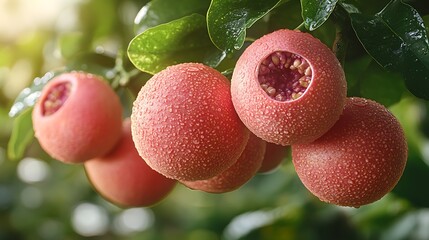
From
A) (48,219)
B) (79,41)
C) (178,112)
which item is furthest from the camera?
(48,219)

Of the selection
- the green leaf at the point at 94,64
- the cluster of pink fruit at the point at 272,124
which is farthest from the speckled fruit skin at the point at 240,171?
the green leaf at the point at 94,64

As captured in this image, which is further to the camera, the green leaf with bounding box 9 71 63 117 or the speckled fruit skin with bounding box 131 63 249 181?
the green leaf with bounding box 9 71 63 117

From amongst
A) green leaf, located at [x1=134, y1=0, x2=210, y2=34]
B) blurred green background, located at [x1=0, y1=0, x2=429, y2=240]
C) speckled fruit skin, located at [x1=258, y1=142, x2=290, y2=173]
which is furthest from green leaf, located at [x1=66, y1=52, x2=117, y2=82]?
speckled fruit skin, located at [x1=258, y1=142, x2=290, y2=173]

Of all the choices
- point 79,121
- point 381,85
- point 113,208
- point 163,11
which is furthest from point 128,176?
point 113,208

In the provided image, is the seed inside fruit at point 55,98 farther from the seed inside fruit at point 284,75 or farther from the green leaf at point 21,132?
the seed inside fruit at point 284,75

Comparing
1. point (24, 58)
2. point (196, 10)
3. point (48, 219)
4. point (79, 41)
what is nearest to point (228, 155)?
point (196, 10)

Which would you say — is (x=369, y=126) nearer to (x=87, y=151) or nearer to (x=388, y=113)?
(x=388, y=113)

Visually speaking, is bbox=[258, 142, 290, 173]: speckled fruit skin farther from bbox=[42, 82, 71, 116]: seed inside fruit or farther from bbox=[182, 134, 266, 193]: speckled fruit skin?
bbox=[42, 82, 71, 116]: seed inside fruit
